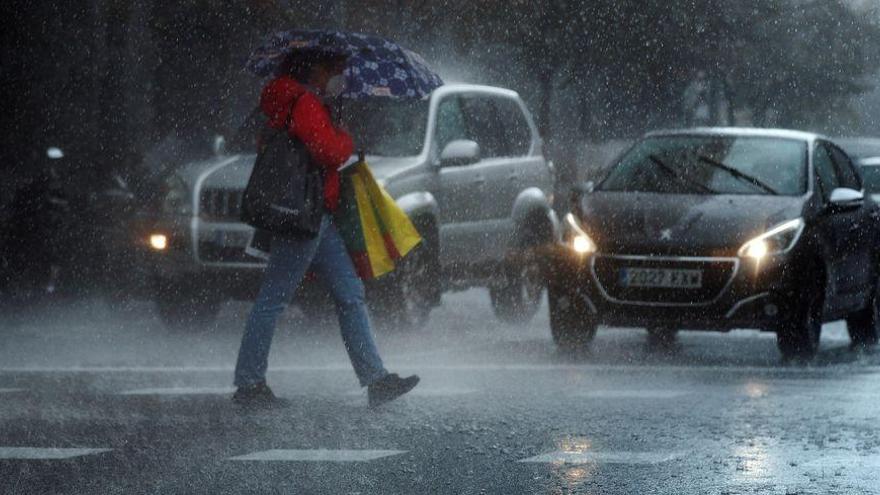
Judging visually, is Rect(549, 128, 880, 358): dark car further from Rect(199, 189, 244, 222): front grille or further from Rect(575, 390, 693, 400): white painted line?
Rect(199, 189, 244, 222): front grille

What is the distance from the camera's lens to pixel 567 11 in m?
31.8

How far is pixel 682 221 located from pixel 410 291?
257cm

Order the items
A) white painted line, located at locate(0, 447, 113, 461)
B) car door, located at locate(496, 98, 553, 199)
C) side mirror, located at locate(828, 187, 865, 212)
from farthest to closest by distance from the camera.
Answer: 1. car door, located at locate(496, 98, 553, 199)
2. side mirror, located at locate(828, 187, 865, 212)
3. white painted line, located at locate(0, 447, 113, 461)

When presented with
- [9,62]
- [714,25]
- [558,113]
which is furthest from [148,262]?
[558,113]

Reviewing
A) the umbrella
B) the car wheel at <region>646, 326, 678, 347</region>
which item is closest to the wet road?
the car wheel at <region>646, 326, 678, 347</region>

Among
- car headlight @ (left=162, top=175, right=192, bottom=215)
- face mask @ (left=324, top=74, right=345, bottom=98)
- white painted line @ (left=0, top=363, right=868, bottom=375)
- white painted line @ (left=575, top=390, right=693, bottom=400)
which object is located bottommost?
white painted line @ (left=0, top=363, right=868, bottom=375)

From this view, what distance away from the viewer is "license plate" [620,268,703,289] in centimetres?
1320

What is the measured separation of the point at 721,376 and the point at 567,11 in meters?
20.1

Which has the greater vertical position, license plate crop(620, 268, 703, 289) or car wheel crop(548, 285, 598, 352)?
license plate crop(620, 268, 703, 289)

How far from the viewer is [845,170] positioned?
15320 mm

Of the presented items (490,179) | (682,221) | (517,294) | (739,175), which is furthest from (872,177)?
(682,221)

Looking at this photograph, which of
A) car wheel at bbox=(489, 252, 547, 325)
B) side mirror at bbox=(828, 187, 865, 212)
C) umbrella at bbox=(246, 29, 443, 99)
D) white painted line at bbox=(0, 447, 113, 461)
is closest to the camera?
white painted line at bbox=(0, 447, 113, 461)

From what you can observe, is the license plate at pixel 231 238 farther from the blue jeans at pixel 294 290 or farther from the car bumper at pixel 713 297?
the blue jeans at pixel 294 290

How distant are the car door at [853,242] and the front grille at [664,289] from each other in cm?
129
